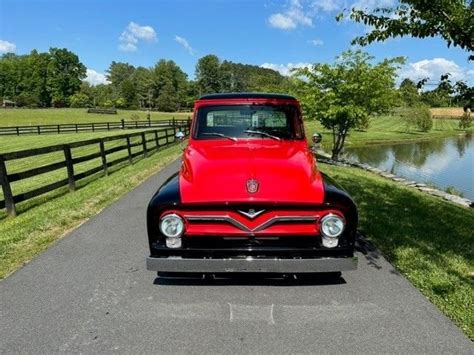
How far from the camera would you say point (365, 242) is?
5.77 m

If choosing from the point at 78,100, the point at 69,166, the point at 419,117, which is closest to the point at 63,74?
the point at 78,100

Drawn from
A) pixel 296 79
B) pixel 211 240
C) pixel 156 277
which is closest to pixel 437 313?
pixel 211 240

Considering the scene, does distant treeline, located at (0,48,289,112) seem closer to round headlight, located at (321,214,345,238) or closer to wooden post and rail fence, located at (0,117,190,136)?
wooden post and rail fence, located at (0,117,190,136)

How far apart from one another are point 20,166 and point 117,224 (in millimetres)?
13199

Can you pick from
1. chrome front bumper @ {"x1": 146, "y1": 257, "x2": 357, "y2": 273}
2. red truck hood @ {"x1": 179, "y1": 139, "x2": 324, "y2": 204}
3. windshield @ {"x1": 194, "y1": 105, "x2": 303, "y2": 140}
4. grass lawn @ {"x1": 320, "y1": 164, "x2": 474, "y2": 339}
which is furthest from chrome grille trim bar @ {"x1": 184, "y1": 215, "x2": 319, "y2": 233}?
windshield @ {"x1": 194, "y1": 105, "x2": 303, "y2": 140}

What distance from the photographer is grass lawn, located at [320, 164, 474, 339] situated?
394 centimetres

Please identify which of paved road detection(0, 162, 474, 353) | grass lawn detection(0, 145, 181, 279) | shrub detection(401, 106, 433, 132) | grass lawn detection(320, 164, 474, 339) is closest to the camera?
paved road detection(0, 162, 474, 353)

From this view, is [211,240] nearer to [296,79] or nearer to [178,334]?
[178,334]

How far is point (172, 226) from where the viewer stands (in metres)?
3.81

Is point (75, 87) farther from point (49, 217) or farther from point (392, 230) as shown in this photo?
point (392, 230)

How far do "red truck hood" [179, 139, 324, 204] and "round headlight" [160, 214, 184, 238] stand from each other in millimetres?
183

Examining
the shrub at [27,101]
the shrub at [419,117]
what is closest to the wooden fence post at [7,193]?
the shrub at [419,117]

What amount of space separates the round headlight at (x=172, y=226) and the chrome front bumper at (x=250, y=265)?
22 cm

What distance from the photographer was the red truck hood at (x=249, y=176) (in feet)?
12.5
